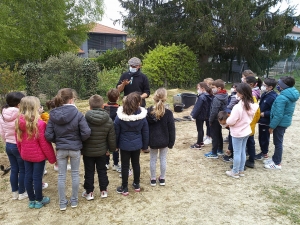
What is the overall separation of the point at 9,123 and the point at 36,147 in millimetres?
545

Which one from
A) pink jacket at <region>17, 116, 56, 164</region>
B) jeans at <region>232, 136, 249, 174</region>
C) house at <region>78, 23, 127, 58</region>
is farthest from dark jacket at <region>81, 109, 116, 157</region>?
house at <region>78, 23, 127, 58</region>

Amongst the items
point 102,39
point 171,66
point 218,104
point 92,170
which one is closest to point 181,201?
point 92,170

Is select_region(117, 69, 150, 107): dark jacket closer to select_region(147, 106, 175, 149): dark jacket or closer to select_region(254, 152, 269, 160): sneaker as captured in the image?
select_region(147, 106, 175, 149): dark jacket

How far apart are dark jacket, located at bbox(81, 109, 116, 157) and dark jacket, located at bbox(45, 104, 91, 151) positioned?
114 millimetres

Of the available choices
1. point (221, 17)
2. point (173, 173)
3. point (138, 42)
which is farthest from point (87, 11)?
point (173, 173)

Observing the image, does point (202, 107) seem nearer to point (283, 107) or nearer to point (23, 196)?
point (283, 107)

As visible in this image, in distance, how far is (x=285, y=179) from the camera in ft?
13.2

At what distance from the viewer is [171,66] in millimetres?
13664

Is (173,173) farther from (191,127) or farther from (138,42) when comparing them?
(138,42)

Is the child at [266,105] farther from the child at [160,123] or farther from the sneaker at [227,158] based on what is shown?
the child at [160,123]

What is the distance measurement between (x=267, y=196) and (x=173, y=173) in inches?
57.8

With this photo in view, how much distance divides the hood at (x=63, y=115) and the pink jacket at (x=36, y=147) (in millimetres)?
227

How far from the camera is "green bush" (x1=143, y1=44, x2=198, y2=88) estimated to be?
13.2 meters

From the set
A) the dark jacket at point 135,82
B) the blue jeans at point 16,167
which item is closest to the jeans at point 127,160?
the blue jeans at point 16,167
